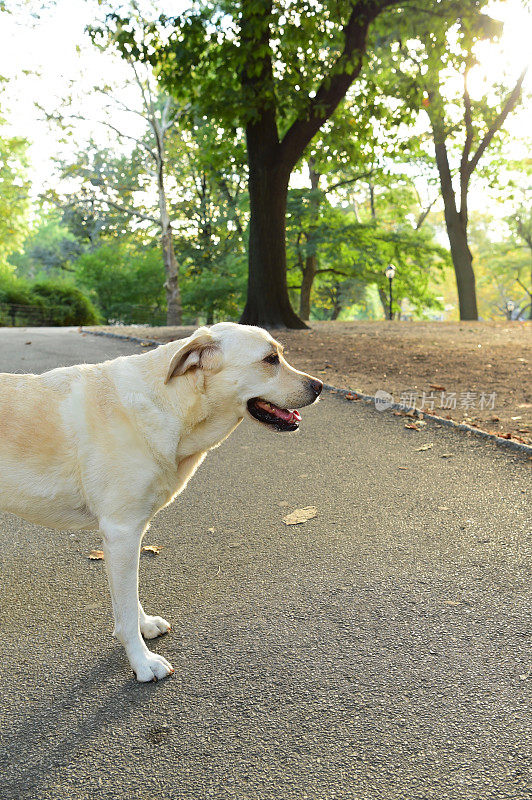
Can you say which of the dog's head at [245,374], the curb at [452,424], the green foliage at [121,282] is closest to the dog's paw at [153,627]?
the dog's head at [245,374]

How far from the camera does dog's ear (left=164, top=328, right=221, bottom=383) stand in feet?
9.70

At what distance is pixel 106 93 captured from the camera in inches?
1033

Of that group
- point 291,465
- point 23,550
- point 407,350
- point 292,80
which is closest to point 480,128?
Result: point 292,80

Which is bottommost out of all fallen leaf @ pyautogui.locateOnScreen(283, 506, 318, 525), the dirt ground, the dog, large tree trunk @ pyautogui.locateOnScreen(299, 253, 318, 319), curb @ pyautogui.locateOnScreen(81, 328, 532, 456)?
fallen leaf @ pyautogui.locateOnScreen(283, 506, 318, 525)

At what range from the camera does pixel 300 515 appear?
4.93m

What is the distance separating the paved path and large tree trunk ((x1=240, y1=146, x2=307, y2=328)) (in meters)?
10.1

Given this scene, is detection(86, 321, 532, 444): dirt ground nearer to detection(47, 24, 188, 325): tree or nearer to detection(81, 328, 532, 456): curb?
detection(81, 328, 532, 456): curb

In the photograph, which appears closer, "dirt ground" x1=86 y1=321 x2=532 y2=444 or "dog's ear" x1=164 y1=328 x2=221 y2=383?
"dog's ear" x1=164 y1=328 x2=221 y2=383

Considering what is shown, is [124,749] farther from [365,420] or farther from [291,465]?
[365,420]

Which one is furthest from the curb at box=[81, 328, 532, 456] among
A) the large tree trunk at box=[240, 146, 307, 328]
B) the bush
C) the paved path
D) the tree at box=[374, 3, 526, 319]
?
the bush

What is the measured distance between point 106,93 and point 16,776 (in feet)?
92.7

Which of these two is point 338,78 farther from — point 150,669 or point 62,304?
point 62,304

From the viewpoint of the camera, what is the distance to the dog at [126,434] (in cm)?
293

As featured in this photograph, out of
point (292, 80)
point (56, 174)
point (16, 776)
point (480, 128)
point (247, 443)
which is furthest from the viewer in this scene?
point (56, 174)
